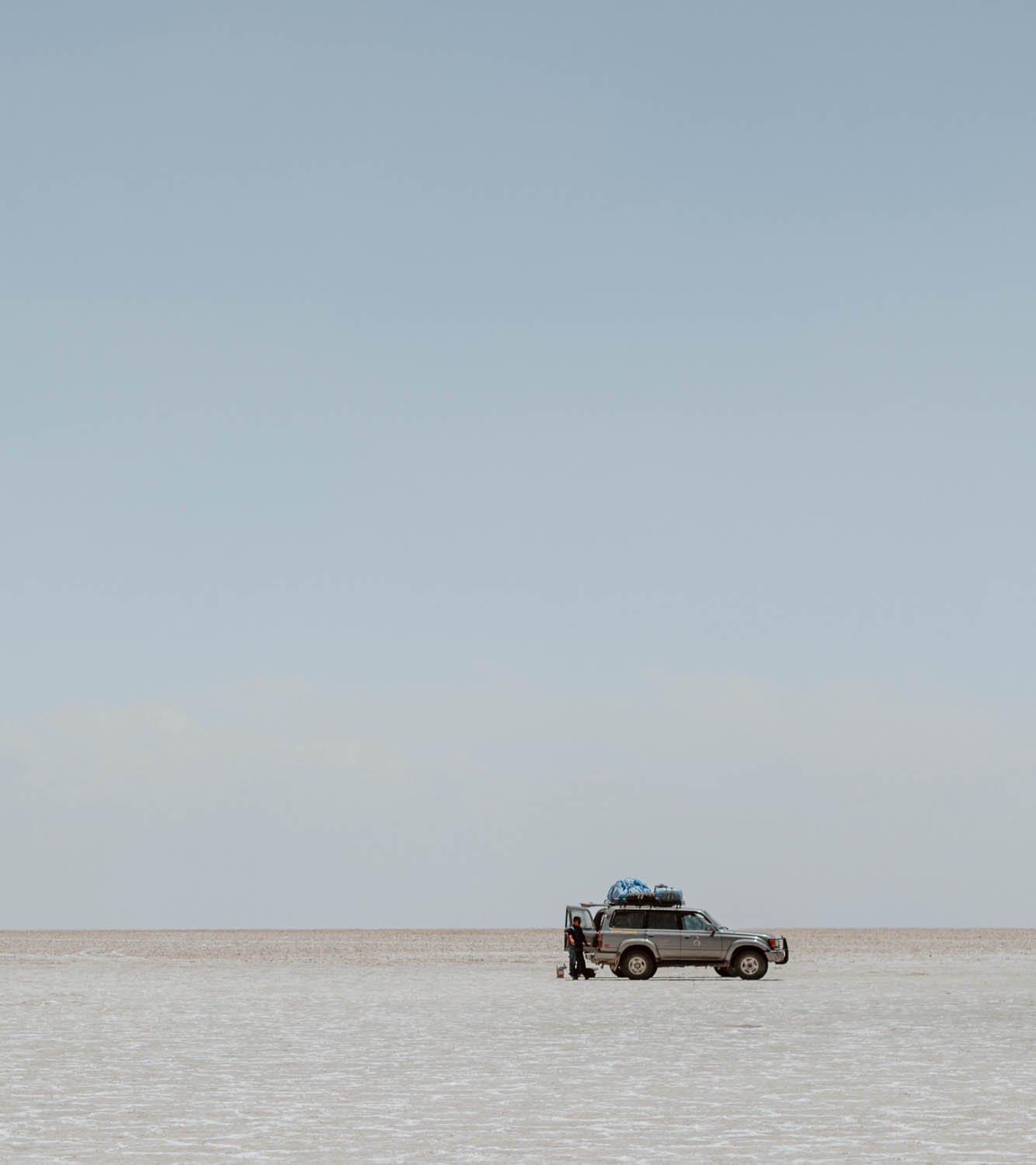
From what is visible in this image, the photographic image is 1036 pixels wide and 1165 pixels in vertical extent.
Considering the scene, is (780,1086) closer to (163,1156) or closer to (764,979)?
(163,1156)

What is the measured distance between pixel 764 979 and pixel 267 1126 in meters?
26.5

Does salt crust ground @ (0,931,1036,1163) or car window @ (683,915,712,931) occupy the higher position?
car window @ (683,915,712,931)

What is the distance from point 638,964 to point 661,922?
1156 mm

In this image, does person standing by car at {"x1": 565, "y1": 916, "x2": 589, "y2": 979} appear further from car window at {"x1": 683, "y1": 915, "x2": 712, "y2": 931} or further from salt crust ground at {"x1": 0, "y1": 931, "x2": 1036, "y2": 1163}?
salt crust ground at {"x1": 0, "y1": 931, "x2": 1036, "y2": 1163}

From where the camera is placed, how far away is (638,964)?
36.2 metres

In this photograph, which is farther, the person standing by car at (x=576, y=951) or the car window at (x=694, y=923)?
the person standing by car at (x=576, y=951)

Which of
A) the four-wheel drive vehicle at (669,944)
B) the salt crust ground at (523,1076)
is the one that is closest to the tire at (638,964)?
the four-wheel drive vehicle at (669,944)

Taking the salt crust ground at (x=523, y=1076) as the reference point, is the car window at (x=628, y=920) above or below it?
above

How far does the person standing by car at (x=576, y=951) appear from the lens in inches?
1427

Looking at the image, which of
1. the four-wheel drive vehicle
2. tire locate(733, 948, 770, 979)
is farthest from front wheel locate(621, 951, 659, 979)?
tire locate(733, 948, 770, 979)

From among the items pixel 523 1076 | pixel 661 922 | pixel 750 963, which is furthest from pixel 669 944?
pixel 523 1076

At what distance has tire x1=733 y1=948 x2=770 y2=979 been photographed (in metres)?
36.0

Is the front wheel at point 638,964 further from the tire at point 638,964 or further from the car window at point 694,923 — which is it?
the car window at point 694,923

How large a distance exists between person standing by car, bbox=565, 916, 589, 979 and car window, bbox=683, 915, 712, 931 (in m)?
2.45
